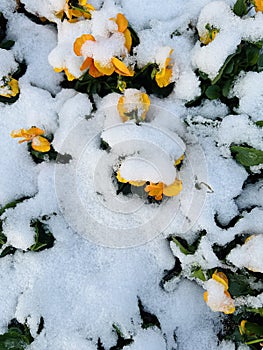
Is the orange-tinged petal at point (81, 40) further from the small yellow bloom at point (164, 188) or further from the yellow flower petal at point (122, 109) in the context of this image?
the small yellow bloom at point (164, 188)

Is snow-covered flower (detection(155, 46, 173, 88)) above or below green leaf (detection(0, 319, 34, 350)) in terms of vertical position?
above

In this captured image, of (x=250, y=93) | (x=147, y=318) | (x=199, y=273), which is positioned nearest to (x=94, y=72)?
(x=250, y=93)

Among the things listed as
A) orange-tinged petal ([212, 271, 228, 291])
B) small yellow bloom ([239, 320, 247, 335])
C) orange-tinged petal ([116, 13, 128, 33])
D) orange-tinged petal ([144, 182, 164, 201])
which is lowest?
small yellow bloom ([239, 320, 247, 335])

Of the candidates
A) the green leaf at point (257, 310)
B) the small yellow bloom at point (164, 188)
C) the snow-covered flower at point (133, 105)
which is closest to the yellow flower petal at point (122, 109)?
the snow-covered flower at point (133, 105)

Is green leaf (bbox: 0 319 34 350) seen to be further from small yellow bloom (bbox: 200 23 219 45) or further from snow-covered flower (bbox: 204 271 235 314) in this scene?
small yellow bloom (bbox: 200 23 219 45)

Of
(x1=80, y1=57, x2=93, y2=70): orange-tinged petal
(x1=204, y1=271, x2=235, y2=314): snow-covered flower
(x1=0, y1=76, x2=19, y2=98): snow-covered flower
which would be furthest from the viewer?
(x1=0, y1=76, x2=19, y2=98): snow-covered flower

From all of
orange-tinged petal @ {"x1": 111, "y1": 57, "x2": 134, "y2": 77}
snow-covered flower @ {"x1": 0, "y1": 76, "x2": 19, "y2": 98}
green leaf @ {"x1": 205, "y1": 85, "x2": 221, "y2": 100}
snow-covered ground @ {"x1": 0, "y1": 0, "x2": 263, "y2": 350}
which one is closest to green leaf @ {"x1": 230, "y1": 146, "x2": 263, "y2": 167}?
snow-covered ground @ {"x1": 0, "y1": 0, "x2": 263, "y2": 350}
